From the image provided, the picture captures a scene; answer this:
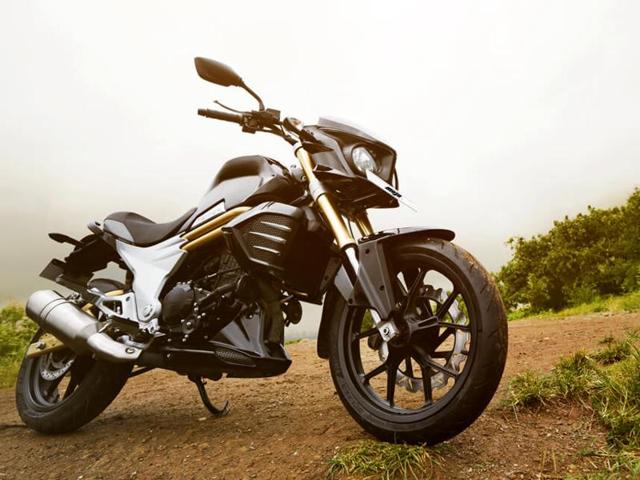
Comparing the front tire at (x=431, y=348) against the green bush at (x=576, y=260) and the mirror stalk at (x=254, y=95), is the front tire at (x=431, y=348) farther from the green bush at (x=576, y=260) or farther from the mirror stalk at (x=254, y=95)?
the green bush at (x=576, y=260)

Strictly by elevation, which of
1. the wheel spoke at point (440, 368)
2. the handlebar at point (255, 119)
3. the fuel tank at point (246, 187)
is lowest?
the wheel spoke at point (440, 368)

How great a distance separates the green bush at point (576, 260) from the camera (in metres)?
16.0

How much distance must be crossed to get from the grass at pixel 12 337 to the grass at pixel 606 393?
6638 mm

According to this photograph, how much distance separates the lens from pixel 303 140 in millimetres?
2949

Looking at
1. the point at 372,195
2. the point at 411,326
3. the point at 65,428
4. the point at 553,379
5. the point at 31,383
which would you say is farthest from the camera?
the point at 31,383

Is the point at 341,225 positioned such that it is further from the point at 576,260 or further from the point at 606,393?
the point at 576,260

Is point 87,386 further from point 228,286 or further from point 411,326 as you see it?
point 411,326

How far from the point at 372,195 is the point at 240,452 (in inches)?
59.7

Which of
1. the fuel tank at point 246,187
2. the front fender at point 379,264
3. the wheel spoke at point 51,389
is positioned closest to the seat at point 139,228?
the fuel tank at point 246,187

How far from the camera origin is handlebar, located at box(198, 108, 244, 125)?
125 inches

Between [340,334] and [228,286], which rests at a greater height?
[228,286]

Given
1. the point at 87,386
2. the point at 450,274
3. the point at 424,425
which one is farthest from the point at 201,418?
the point at 450,274

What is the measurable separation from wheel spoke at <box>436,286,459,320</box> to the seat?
1.81 m

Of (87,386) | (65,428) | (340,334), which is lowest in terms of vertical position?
(65,428)
